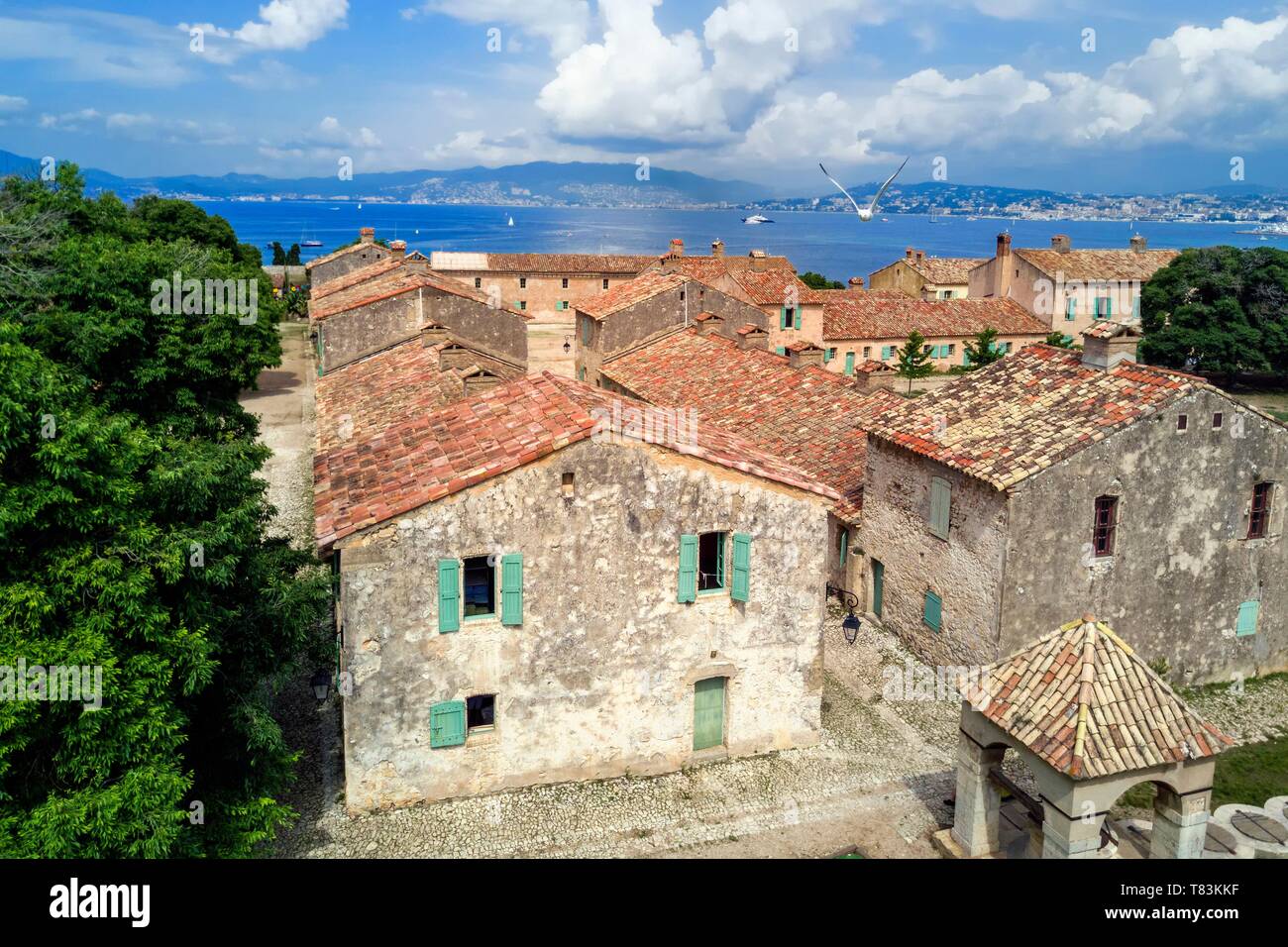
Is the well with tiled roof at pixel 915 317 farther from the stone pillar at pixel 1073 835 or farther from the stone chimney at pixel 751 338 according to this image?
the stone pillar at pixel 1073 835

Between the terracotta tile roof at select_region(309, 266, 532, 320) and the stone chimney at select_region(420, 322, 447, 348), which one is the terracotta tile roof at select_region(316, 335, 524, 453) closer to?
the stone chimney at select_region(420, 322, 447, 348)

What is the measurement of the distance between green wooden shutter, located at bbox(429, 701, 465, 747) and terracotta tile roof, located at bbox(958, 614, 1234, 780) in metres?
9.00

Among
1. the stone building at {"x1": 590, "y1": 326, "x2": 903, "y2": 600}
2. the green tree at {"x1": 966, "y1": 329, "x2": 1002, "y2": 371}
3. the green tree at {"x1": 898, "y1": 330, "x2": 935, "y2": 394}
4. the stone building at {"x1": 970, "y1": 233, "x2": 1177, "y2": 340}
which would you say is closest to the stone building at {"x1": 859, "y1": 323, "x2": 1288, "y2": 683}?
the stone building at {"x1": 590, "y1": 326, "x2": 903, "y2": 600}

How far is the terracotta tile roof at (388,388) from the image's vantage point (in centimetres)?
2833

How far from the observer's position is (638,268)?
283ft

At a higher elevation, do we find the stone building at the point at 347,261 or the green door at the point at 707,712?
the stone building at the point at 347,261

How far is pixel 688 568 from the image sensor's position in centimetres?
1917

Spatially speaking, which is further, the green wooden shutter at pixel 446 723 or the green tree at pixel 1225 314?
the green tree at pixel 1225 314

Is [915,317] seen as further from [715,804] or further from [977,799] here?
[977,799]

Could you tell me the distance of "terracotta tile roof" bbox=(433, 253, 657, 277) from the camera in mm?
84250

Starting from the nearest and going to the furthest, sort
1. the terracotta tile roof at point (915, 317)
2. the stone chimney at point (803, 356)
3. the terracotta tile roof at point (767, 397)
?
the terracotta tile roof at point (767, 397) < the stone chimney at point (803, 356) < the terracotta tile roof at point (915, 317)

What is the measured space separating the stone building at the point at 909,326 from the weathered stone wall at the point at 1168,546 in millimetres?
39122

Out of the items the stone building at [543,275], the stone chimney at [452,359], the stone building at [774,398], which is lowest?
the stone building at [774,398]


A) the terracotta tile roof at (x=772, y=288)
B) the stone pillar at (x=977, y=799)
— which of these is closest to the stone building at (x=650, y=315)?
the terracotta tile roof at (x=772, y=288)
